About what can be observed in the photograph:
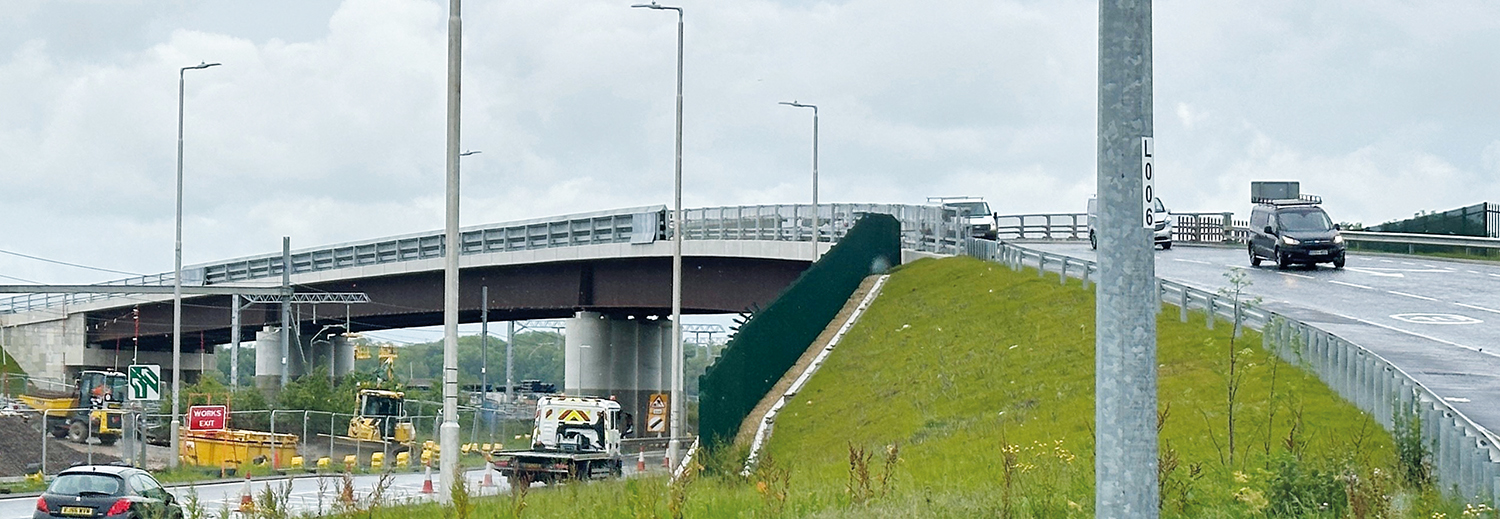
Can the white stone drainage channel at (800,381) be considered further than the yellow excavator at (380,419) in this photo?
No

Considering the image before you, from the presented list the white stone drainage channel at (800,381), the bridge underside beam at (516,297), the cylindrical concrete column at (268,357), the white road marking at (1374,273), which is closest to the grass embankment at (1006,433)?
the white stone drainage channel at (800,381)

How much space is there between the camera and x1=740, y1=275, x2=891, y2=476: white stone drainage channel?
2997cm

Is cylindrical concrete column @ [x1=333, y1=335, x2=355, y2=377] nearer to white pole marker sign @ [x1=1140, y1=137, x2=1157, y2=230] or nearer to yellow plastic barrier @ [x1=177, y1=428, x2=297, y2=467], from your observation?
yellow plastic barrier @ [x1=177, y1=428, x2=297, y2=467]

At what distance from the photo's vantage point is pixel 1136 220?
271 inches

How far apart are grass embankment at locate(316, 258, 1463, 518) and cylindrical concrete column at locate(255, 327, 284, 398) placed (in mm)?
40651

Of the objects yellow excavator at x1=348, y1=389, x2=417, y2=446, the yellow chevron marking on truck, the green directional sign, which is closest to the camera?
the green directional sign

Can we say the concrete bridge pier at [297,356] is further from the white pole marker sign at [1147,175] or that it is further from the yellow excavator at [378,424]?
the white pole marker sign at [1147,175]

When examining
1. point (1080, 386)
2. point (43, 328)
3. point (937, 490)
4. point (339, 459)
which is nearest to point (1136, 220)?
point (937, 490)

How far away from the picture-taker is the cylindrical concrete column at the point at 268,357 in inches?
3140

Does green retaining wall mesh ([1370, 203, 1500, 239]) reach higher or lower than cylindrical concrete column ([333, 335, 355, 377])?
higher

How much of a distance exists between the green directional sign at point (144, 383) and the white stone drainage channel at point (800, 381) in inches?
540

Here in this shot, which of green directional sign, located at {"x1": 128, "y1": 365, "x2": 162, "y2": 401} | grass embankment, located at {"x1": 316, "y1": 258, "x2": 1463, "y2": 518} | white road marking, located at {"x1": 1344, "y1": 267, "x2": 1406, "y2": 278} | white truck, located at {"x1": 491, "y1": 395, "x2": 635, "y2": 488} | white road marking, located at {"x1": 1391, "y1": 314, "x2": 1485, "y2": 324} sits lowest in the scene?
white truck, located at {"x1": 491, "y1": 395, "x2": 635, "y2": 488}

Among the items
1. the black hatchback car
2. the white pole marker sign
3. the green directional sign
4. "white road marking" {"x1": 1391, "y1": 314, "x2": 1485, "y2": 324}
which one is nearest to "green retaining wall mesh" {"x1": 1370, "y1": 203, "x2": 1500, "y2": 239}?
"white road marking" {"x1": 1391, "y1": 314, "x2": 1485, "y2": 324}

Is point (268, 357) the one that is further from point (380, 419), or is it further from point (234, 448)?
point (234, 448)
